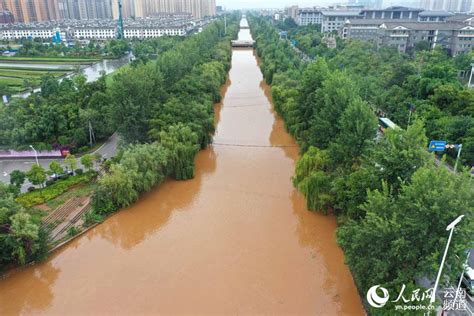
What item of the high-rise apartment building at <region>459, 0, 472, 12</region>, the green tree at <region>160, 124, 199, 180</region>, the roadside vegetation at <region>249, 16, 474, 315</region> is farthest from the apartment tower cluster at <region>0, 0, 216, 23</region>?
the green tree at <region>160, 124, 199, 180</region>

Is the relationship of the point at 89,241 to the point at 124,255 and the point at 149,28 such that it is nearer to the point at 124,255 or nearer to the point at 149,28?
the point at 124,255

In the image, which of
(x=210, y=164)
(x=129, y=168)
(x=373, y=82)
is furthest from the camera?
(x=373, y=82)

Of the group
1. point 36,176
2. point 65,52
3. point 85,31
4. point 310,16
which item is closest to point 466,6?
point 310,16

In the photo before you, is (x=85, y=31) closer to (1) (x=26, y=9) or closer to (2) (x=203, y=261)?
(1) (x=26, y=9)

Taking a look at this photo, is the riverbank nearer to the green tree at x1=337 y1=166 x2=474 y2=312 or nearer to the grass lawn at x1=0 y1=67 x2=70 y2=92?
the grass lawn at x1=0 y1=67 x2=70 y2=92

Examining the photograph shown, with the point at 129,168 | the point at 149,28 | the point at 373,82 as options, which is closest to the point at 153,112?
the point at 129,168
